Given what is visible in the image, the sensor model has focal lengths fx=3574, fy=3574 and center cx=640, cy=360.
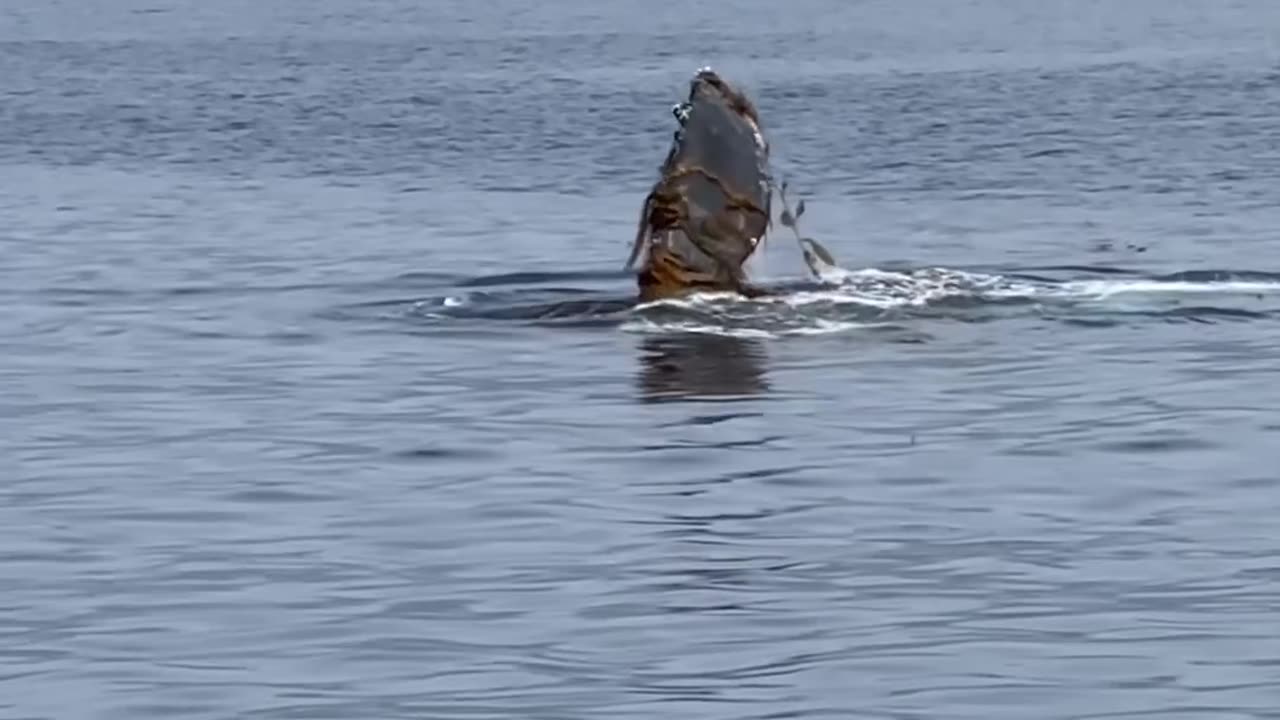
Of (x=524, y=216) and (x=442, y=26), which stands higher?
(x=524, y=216)

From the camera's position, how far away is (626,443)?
1992cm

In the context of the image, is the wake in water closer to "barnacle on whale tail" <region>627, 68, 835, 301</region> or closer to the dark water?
the dark water

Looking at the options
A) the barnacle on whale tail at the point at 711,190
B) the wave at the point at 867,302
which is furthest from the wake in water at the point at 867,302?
the barnacle on whale tail at the point at 711,190

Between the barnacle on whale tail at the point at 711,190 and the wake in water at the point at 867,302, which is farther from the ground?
the barnacle on whale tail at the point at 711,190

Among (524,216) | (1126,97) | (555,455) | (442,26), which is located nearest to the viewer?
(555,455)

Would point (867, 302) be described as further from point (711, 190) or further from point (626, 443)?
point (626, 443)

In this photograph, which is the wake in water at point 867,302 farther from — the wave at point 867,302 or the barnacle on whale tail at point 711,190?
the barnacle on whale tail at point 711,190

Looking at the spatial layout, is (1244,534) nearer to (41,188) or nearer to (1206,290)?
(1206,290)

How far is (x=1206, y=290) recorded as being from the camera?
27.3 metres

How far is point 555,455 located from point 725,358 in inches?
154

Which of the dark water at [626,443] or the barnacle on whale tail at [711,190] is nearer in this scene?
the dark water at [626,443]

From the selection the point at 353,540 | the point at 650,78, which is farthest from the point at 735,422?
the point at 650,78

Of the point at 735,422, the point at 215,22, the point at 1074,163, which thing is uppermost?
the point at 735,422

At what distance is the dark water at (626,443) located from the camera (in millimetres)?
13938
